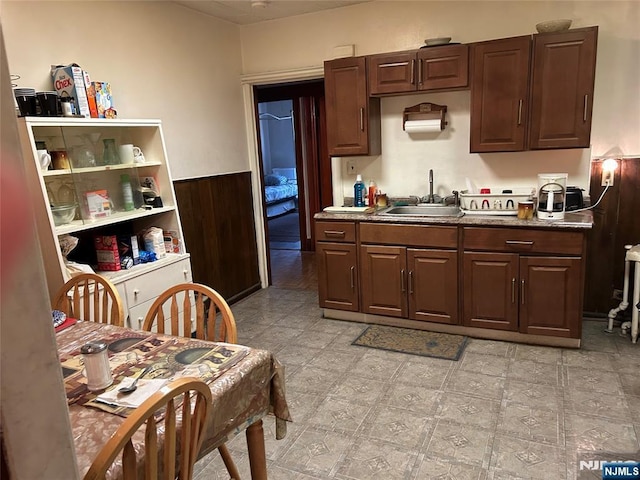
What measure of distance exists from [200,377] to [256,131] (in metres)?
3.51

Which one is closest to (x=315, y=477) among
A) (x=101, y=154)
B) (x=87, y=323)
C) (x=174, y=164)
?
(x=87, y=323)

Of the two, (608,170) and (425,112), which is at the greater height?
(425,112)

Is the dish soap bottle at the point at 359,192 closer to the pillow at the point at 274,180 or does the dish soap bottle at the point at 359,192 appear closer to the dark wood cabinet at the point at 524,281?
the dark wood cabinet at the point at 524,281

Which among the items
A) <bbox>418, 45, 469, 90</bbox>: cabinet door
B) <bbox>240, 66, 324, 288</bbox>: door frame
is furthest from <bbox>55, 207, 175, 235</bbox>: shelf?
<bbox>418, 45, 469, 90</bbox>: cabinet door

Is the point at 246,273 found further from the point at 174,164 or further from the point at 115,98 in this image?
the point at 115,98

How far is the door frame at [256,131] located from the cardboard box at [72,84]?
6.33 feet

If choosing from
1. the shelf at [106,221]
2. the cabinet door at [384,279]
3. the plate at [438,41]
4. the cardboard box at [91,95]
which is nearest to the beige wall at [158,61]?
the cardboard box at [91,95]

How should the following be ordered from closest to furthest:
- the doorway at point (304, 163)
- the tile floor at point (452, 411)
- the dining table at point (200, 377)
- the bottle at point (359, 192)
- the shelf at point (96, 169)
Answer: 1. the dining table at point (200, 377)
2. the tile floor at point (452, 411)
3. the shelf at point (96, 169)
4. the bottle at point (359, 192)
5. the doorway at point (304, 163)

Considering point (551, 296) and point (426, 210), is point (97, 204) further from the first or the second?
point (551, 296)

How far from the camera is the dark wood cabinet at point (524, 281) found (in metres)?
3.03

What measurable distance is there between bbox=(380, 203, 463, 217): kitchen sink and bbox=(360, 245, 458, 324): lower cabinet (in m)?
0.40

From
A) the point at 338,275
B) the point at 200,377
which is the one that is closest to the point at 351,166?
the point at 338,275

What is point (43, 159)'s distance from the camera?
8.21ft

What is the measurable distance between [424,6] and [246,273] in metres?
2.84
